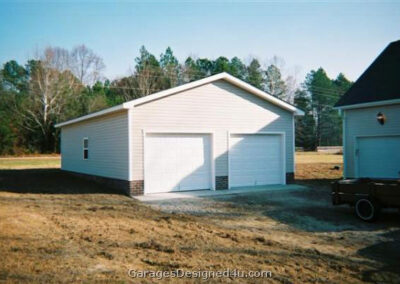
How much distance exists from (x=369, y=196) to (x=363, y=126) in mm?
8304

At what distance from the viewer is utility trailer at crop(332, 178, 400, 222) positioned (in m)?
7.69

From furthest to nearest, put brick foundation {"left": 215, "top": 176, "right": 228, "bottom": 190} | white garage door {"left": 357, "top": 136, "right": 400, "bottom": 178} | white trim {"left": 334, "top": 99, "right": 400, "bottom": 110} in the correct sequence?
1. white garage door {"left": 357, "top": 136, "right": 400, "bottom": 178}
2. white trim {"left": 334, "top": 99, "right": 400, "bottom": 110}
3. brick foundation {"left": 215, "top": 176, "right": 228, "bottom": 190}

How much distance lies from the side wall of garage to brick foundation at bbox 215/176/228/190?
1.6 inches

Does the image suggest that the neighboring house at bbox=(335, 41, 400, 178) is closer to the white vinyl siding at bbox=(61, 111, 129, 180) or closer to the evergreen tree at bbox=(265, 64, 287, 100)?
the white vinyl siding at bbox=(61, 111, 129, 180)

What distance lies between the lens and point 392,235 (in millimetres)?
6855

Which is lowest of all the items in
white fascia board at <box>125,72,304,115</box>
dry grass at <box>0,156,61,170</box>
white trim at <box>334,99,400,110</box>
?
dry grass at <box>0,156,61,170</box>

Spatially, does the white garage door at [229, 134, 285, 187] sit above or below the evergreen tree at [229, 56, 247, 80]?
below

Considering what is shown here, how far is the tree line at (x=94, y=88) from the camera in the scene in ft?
142

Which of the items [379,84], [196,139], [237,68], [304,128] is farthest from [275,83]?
[196,139]

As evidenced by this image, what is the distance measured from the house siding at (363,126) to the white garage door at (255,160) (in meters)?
3.47

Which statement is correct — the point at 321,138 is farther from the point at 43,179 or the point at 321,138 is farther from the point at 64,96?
the point at 43,179

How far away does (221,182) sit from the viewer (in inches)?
541

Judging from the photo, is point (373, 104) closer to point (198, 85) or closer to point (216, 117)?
point (216, 117)

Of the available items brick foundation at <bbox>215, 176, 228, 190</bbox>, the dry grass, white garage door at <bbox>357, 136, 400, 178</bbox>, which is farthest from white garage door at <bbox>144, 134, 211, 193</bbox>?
the dry grass
